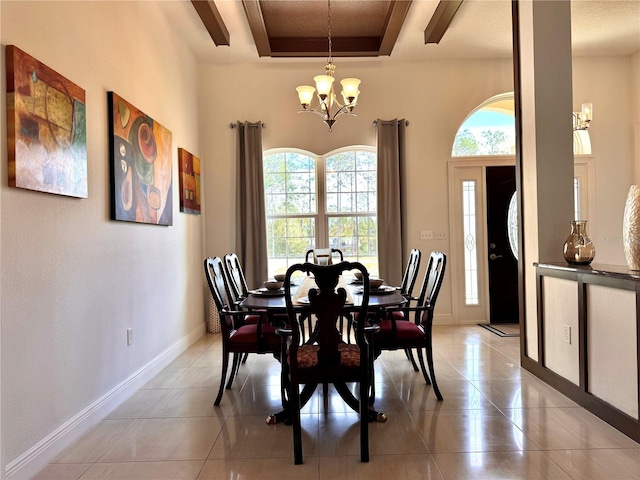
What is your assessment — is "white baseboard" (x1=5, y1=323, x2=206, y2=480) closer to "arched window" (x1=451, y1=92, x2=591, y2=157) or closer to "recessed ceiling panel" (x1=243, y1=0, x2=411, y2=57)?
"recessed ceiling panel" (x1=243, y1=0, x2=411, y2=57)

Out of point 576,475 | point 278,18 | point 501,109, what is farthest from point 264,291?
point 501,109

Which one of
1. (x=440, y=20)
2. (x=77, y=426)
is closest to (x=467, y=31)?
(x=440, y=20)

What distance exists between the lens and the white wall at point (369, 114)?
5234mm

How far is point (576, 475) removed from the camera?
190 cm

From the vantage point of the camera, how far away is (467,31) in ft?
14.8

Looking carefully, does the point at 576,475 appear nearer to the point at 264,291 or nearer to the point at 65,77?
the point at 264,291

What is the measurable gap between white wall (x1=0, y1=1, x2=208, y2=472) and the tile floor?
0.33m

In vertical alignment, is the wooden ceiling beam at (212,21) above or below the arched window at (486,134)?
above

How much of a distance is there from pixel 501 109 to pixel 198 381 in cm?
496

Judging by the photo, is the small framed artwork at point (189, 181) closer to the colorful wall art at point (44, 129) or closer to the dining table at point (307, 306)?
the colorful wall art at point (44, 129)

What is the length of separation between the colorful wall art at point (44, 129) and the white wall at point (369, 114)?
9.09ft

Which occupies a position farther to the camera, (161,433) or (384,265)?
(384,265)

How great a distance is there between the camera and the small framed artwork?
174 inches

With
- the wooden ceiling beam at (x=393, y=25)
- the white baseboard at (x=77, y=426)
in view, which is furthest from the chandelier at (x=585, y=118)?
the white baseboard at (x=77, y=426)
